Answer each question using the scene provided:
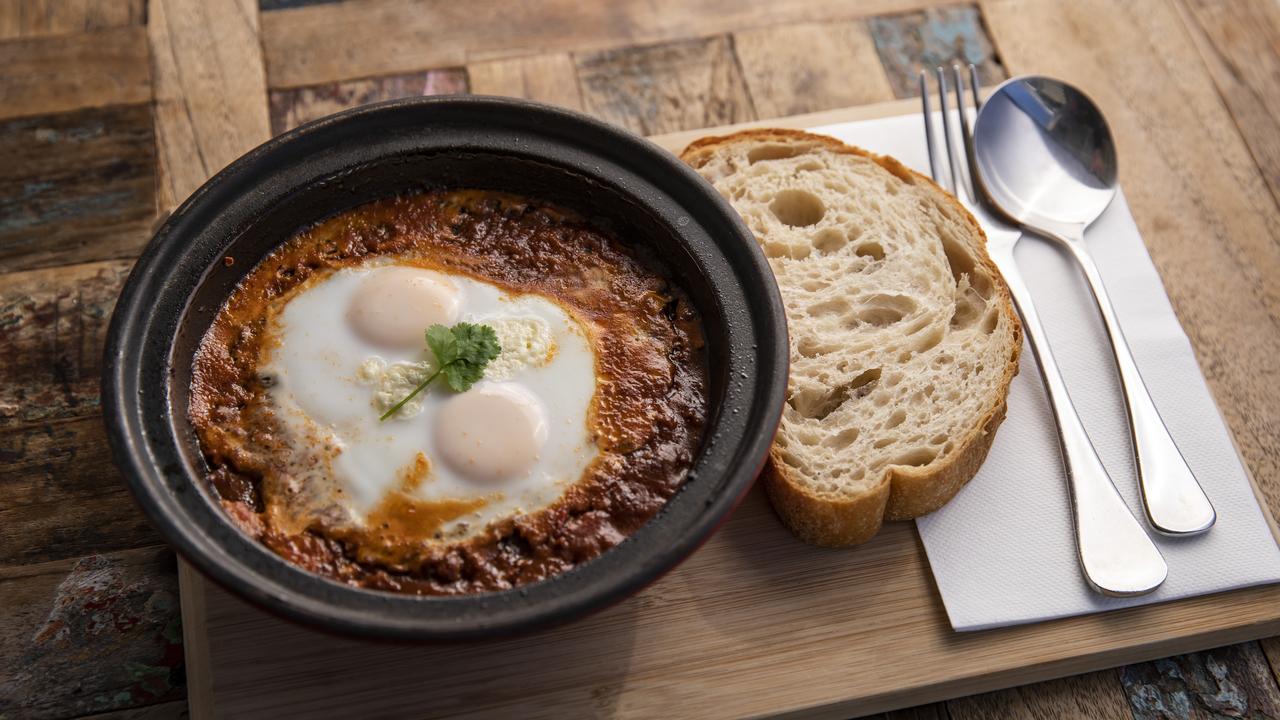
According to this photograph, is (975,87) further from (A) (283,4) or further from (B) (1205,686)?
(A) (283,4)

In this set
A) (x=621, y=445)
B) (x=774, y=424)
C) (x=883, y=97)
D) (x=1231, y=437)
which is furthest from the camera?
(x=883, y=97)

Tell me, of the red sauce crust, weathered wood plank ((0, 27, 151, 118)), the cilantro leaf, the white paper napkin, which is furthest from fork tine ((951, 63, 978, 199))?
weathered wood plank ((0, 27, 151, 118))

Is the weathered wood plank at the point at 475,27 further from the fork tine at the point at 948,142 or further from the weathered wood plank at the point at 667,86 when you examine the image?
the fork tine at the point at 948,142

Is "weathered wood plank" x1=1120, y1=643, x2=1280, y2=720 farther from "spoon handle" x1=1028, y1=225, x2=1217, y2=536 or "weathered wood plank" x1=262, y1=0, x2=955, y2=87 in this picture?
"weathered wood plank" x1=262, y1=0, x2=955, y2=87

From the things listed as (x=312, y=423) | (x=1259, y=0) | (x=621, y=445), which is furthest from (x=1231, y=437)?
(x=312, y=423)

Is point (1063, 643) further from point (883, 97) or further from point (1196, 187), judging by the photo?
point (883, 97)

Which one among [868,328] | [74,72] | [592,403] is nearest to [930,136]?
[868,328]
